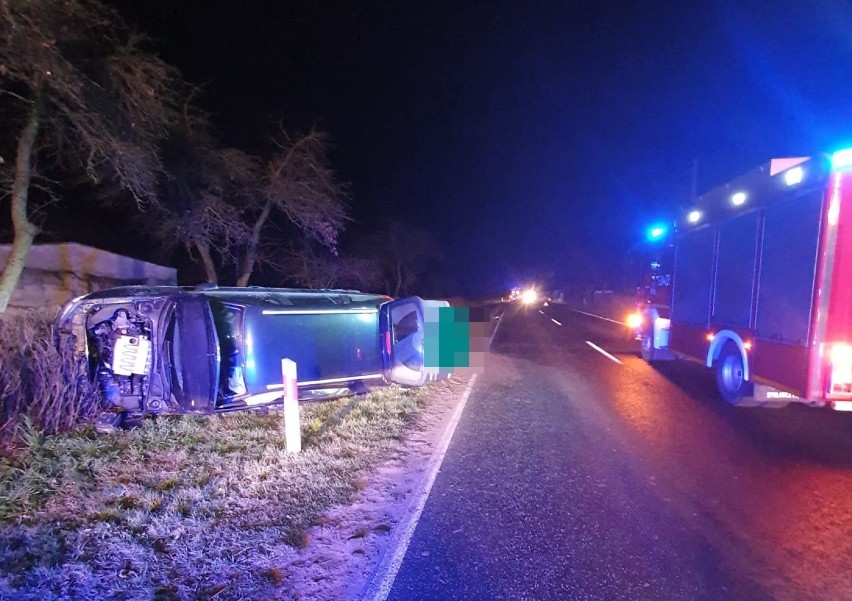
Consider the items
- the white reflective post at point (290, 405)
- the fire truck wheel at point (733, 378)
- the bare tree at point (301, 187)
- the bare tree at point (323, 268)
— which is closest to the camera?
the white reflective post at point (290, 405)

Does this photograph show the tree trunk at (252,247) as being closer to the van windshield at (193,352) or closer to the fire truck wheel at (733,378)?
the van windshield at (193,352)

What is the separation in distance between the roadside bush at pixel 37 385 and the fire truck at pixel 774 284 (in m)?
8.35

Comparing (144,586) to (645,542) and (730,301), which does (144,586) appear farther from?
(730,301)

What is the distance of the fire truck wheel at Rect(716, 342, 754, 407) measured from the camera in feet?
23.6

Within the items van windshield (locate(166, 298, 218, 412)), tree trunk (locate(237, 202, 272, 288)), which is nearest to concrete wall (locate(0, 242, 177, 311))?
tree trunk (locate(237, 202, 272, 288))

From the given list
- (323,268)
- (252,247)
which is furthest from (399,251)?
(252,247)

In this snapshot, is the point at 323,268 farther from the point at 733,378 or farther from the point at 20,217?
the point at 733,378

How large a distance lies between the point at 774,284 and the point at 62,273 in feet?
55.0

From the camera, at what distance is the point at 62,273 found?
44.1 ft

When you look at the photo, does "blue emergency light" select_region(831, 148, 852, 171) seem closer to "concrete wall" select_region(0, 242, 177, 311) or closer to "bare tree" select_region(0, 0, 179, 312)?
"bare tree" select_region(0, 0, 179, 312)

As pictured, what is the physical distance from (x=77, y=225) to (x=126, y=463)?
18.5 meters

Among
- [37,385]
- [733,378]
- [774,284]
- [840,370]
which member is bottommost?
[733,378]

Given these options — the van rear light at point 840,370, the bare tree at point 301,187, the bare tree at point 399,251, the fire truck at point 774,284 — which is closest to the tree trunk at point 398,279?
the bare tree at point 399,251

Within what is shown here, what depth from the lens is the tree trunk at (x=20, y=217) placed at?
29.2 feet
